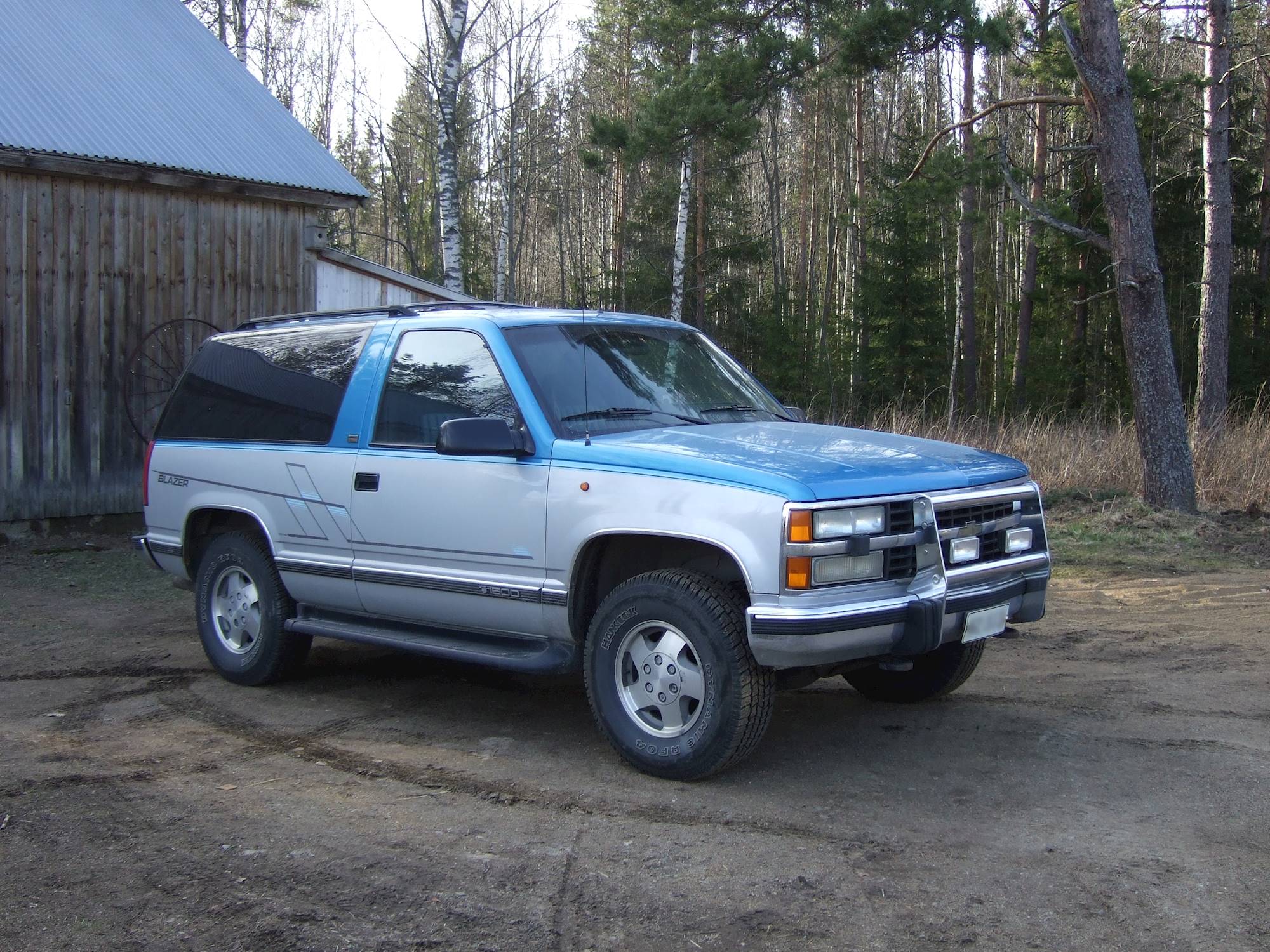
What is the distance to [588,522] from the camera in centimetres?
484

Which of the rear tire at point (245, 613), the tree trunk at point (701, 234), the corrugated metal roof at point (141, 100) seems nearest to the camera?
the rear tire at point (245, 613)

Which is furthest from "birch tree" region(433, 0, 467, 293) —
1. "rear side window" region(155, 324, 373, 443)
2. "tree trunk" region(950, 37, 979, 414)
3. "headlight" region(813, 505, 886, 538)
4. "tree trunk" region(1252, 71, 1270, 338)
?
"tree trunk" region(1252, 71, 1270, 338)

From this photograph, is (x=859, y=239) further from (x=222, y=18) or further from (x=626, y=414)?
(x=626, y=414)

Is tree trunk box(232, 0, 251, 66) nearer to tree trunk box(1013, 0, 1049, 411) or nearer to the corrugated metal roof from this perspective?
the corrugated metal roof

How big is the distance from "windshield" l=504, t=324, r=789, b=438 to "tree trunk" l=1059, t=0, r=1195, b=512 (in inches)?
293

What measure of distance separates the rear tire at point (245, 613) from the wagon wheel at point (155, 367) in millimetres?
6434

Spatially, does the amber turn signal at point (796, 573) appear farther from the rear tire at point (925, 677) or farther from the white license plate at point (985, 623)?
the rear tire at point (925, 677)

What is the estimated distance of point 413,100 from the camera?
4566cm

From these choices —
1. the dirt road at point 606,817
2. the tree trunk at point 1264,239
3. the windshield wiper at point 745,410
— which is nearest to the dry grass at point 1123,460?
the dirt road at point 606,817

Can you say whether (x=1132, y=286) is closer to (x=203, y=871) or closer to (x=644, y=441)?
(x=644, y=441)

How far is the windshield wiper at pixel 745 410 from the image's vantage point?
568 cm

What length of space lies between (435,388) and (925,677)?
280 centimetres

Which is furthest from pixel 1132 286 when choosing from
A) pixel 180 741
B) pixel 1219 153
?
pixel 180 741

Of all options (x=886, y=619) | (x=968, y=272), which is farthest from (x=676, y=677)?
(x=968, y=272)
